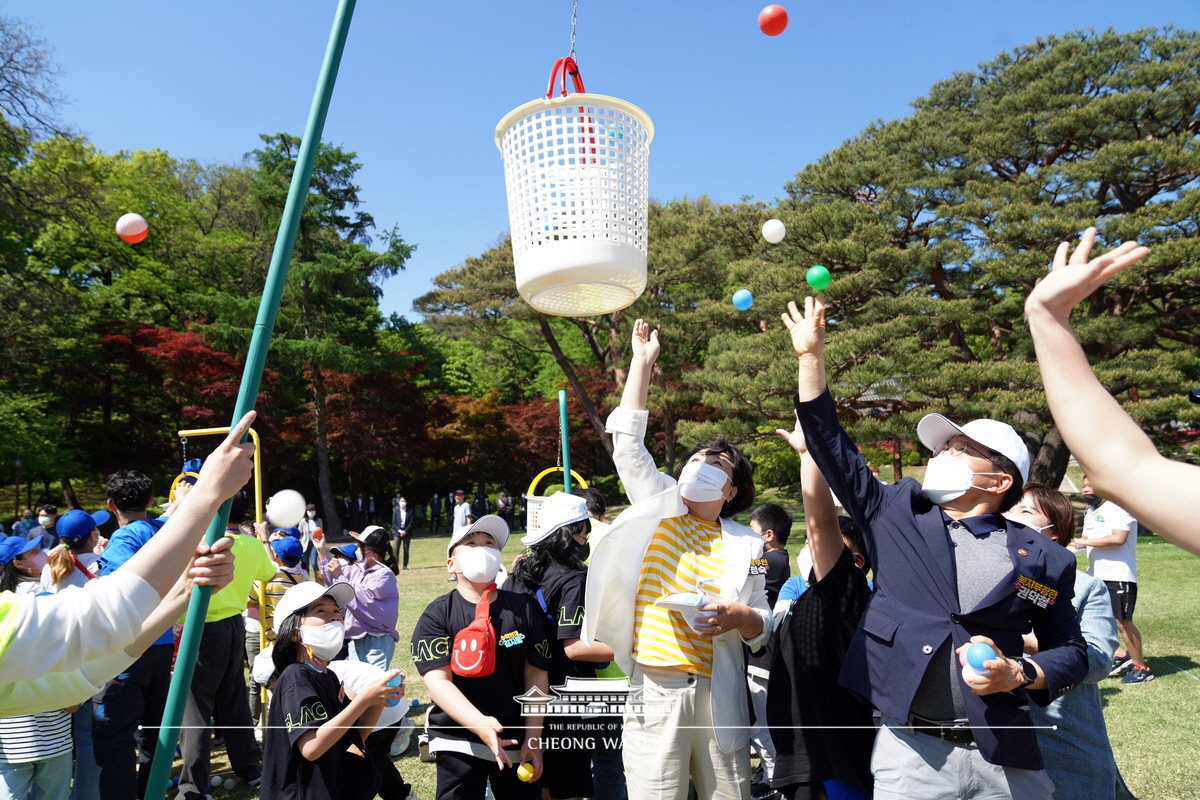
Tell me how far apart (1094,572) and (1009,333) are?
41.5 feet

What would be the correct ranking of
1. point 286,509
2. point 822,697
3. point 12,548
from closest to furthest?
1. point 822,697
2. point 12,548
3. point 286,509

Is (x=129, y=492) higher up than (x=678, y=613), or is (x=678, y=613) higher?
(x=129, y=492)

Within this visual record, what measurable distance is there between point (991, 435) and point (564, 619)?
1973 mm

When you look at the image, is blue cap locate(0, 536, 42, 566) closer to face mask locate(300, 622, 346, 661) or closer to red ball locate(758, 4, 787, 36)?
face mask locate(300, 622, 346, 661)

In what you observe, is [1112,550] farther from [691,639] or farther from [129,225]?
[129,225]

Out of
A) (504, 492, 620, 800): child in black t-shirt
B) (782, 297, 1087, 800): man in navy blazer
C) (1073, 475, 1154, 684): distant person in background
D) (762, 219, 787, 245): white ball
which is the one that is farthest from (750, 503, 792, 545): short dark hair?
(1073, 475, 1154, 684): distant person in background

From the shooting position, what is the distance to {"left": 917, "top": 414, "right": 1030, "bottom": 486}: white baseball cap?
7.88 feet

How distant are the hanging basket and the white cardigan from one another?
0.59 meters

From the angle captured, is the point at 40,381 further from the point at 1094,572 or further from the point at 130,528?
the point at 1094,572

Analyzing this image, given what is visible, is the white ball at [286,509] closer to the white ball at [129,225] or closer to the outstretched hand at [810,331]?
the white ball at [129,225]

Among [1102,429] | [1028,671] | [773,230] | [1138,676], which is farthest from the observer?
[773,230]

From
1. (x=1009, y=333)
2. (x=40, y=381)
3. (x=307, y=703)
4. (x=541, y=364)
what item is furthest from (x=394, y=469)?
(x=307, y=703)

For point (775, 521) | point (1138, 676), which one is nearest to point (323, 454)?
point (775, 521)

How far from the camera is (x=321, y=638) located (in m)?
3.18
